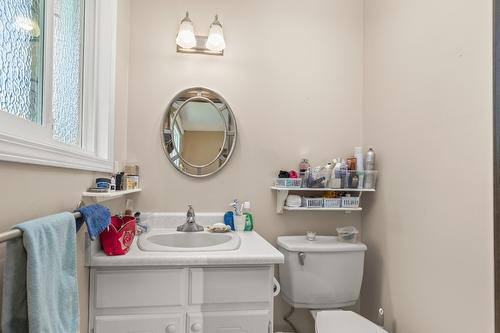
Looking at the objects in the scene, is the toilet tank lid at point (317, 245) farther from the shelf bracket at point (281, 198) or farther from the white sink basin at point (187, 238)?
the white sink basin at point (187, 238)

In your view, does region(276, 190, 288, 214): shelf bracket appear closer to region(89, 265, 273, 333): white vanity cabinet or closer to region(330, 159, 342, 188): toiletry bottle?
region(330, 159, 342, 188): toiletry bottle

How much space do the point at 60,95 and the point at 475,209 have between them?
1.69 meters

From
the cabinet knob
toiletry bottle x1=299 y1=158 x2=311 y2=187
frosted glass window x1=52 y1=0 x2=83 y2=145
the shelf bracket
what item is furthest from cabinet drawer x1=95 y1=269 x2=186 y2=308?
toiletry bottle x1=299 y1=158 x2=311 y2=187

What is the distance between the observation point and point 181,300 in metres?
1.26

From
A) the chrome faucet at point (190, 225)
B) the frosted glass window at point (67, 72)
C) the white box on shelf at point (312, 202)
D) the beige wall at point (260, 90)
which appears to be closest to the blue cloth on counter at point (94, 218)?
the frosted glass window at point (67, 72)

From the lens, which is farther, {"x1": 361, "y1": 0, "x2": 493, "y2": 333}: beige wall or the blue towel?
{"x1": 361, "y1": 0, "x2": 493, "y2": 333}: beige wall

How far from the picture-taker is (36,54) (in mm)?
946

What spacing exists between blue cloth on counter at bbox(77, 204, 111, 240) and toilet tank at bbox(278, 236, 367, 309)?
3.38 feet

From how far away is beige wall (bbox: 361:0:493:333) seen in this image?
44.8 inches

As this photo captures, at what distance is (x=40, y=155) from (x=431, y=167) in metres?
1.52

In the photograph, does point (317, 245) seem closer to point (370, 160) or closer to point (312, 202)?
point (312, 202)

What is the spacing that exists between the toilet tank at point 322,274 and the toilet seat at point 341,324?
102 mm

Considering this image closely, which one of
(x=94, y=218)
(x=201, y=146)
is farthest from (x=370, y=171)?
(x=94, y=218)

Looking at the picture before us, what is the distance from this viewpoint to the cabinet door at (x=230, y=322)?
125 cm
